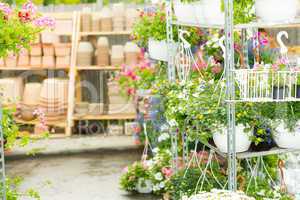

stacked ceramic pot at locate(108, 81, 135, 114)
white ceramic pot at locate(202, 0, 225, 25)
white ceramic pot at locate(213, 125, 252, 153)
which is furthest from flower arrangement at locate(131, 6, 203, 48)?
stacked ceramic pot at locate(108, 81, 135, 114)

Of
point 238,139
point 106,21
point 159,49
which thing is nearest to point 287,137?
point 238,139

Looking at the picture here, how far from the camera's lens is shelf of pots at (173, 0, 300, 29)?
138 inches

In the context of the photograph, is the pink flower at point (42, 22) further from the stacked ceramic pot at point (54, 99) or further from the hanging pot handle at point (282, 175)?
the stacked ceramic pot at point (54, 99)

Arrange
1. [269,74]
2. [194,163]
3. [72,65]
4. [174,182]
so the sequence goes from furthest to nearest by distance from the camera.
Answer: [72,65]
[194,163]
[174,182]
[269,74]

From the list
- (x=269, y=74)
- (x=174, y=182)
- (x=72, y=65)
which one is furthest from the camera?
(x=72, y=65)

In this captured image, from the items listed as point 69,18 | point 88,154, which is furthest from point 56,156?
point 69,18

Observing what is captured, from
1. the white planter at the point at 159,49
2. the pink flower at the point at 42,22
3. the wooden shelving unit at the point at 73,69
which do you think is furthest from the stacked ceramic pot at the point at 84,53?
the pink flower at the point at 42,22

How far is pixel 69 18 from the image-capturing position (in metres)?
7.91

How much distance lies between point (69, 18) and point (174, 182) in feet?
13.4

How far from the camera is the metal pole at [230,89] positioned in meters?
3.46

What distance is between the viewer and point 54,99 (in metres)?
7.66

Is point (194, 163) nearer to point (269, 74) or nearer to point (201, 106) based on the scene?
point (201, 106)

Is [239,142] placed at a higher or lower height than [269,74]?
lower

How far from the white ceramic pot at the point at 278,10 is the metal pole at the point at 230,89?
0.72ft
